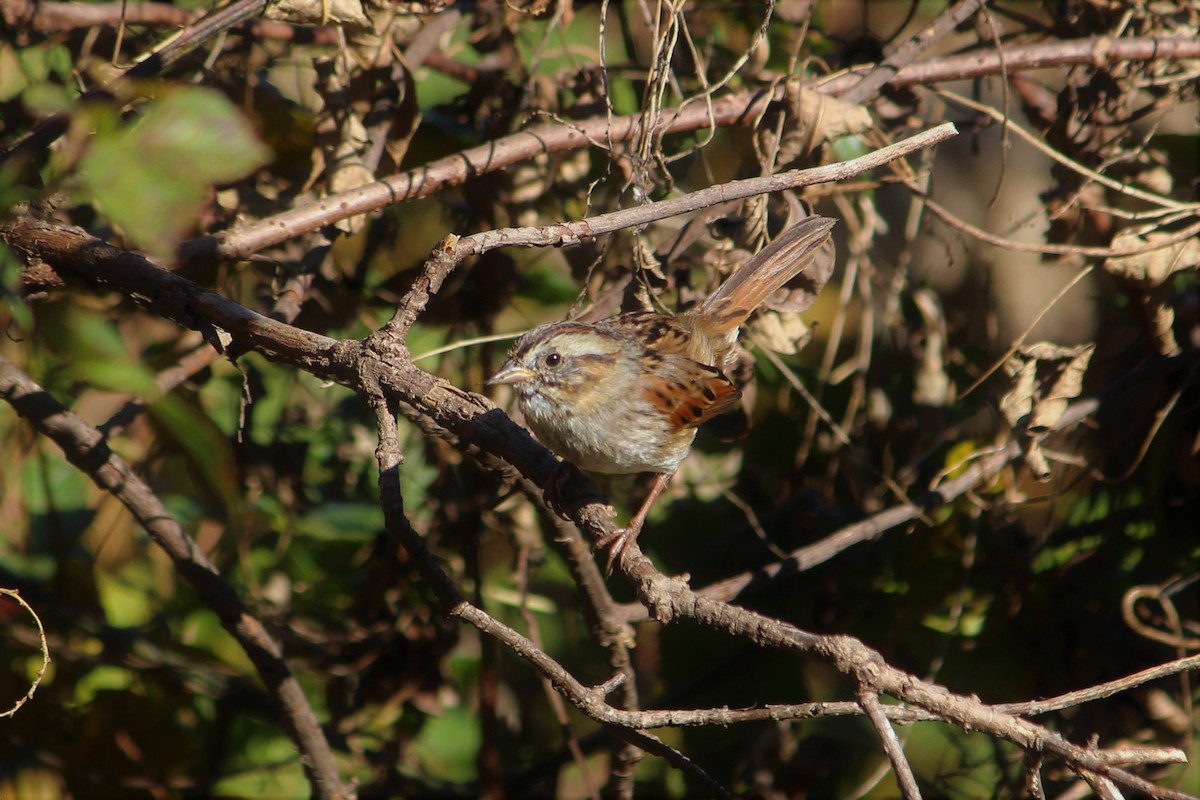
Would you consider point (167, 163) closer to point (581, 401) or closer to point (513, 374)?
point (513, 374)

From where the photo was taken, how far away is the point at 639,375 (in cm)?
315

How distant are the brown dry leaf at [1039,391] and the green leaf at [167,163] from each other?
248 centimetres

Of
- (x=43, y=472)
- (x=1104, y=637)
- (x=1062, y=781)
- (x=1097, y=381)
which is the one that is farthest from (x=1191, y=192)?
(x=43, y=472)

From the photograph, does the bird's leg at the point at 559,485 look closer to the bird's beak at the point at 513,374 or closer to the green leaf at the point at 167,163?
the bird's beak at the point at 513,374

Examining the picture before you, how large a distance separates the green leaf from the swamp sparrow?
5.55ft

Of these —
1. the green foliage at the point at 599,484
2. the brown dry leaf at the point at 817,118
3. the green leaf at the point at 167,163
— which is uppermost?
the green leaf at the point at 167,163

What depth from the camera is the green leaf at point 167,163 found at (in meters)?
1.09

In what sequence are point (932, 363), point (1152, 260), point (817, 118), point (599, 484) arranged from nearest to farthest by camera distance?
point (817, 118)
point (1152, 260)
point (932, 363)
point (599, 484)

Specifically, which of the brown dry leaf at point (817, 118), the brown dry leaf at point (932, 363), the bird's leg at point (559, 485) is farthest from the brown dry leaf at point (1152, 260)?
the bird's leg at point (559, 485)

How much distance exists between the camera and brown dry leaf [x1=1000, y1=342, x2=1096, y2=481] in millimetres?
2971

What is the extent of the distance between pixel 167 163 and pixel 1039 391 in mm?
2684

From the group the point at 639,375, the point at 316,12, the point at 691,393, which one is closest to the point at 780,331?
the point at 691,393

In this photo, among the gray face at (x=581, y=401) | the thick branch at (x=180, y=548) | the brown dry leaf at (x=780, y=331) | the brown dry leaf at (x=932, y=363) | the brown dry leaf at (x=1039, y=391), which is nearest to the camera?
the thick branch at (x=180, y=548)

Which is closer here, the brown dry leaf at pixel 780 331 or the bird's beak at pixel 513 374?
the bird's beak at pixel 513 374
